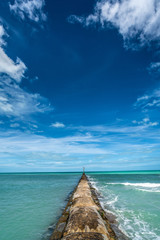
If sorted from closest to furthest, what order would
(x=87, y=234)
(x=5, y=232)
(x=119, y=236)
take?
(x=87, y=234)
(x=119, y=236)
(x=5, y=232)

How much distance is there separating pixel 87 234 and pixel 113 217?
6454mm

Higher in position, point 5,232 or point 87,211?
point 87,211

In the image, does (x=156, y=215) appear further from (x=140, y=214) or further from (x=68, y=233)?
(x=68, y=233)

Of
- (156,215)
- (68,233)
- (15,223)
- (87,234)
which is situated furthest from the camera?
(156,215)

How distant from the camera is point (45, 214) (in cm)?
1273

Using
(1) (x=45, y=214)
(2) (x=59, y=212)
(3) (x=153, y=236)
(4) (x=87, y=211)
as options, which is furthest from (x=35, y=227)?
(3) (x=153, y=236)

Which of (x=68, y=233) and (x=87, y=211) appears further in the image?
(x=87, y=211)

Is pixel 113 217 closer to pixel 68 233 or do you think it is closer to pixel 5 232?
pixel 68 233

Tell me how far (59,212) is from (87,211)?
599 cm

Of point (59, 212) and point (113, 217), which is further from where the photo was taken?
point (59, 212)

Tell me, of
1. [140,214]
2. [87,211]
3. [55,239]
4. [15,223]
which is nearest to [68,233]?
[55,239]

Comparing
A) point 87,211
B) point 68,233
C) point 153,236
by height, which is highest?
point 87,211

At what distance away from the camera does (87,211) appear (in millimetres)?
8906

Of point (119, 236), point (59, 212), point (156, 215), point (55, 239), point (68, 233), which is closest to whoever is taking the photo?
point (68, 233)
